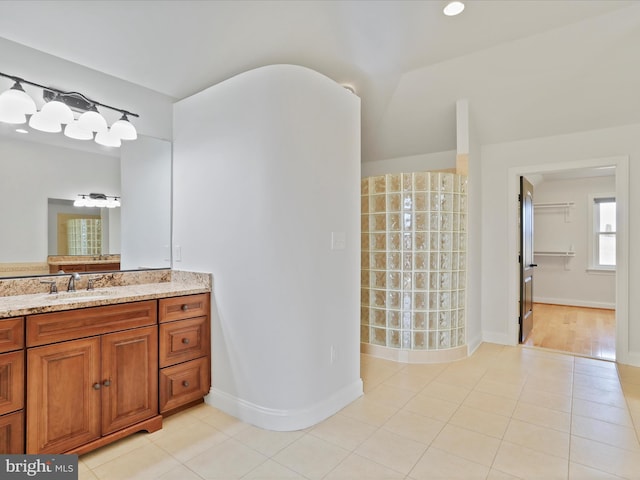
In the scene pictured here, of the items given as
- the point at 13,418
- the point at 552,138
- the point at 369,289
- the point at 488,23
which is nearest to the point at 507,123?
the point at 552,138

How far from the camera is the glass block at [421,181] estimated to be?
3.46 meters

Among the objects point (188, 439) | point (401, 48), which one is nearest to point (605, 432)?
point (188, 439)

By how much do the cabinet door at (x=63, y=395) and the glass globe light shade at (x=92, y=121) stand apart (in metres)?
1.48

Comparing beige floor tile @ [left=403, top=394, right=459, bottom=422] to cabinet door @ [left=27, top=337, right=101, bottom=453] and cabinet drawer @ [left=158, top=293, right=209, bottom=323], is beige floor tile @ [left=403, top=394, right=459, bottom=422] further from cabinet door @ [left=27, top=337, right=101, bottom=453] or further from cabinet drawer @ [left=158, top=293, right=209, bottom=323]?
cabinet door @ [left=27, top=337, right=101, bottom=453]

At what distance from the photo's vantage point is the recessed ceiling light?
247cm

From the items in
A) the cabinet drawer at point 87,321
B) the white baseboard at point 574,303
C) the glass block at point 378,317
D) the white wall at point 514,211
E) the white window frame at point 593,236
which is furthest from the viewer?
the white window frame at point 593,236

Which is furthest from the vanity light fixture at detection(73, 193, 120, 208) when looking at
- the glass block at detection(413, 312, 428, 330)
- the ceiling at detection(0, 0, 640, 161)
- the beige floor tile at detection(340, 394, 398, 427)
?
the glass block at detection(413, 312, 428, 330)

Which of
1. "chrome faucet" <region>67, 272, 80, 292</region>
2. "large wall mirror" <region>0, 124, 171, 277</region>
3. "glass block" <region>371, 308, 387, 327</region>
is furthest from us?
"glass block" <region>371, 308, 387, 327</region>

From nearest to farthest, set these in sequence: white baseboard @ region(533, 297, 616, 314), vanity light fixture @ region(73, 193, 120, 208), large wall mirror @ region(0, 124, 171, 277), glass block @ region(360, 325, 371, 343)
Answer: large wall mirror @ region(0, 124, 171, 277), vanity light fixture @ region(73, 193, 120, 208), glass block @ region(360, 325, 371, 343), white baseboard @ region(533, 297, 616, 314)

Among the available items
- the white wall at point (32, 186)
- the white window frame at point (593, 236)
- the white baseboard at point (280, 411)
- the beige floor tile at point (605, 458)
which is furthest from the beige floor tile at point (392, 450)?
the white window frame at point (593, 236)

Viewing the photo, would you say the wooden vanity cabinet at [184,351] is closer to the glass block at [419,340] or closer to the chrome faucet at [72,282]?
the chrome faucet at [72,282]

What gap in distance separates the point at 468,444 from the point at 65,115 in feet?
10.8

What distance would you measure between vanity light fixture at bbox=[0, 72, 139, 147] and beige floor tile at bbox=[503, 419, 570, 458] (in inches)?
131

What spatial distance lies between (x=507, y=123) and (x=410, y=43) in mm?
1581
